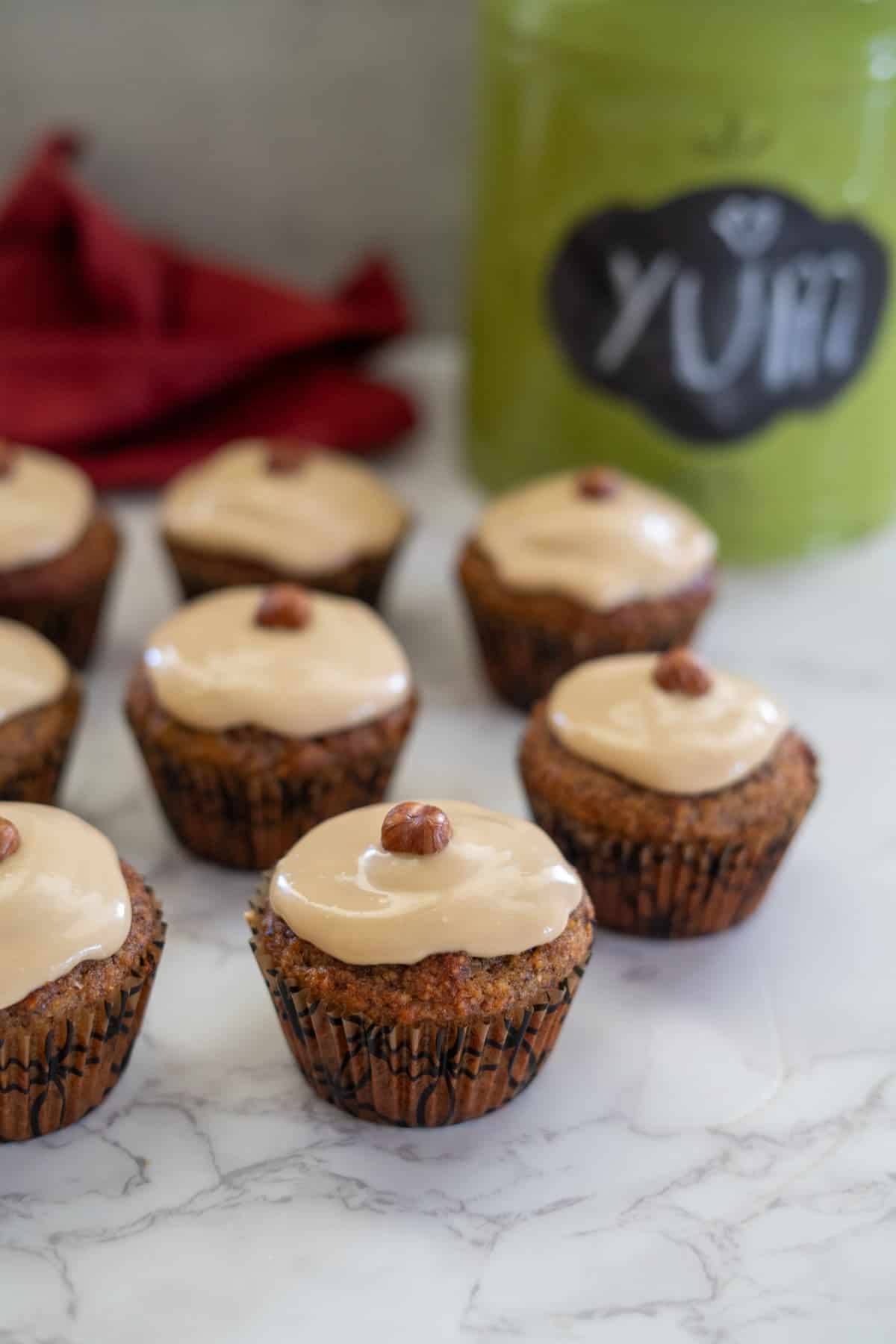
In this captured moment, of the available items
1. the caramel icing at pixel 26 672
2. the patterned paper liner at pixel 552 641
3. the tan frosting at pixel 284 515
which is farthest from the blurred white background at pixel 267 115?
the caramel icing at pixel 26 672

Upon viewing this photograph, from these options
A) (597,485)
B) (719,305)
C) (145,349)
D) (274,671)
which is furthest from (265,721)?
(145,349)

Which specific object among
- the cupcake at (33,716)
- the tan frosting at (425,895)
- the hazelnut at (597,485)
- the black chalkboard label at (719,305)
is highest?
the black chalkboard label at (719,305)

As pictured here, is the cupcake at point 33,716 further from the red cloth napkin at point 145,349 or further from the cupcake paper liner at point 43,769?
the red cloth napkin at point 145,349

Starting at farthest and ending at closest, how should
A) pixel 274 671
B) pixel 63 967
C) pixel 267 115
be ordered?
pixel 267 115 → pixel 274 671 → pixel 63 967

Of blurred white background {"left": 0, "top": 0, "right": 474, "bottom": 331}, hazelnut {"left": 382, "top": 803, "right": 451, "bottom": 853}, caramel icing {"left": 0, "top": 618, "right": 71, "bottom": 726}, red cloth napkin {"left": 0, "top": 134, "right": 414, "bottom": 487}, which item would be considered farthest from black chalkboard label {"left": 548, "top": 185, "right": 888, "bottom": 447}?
hazelnut {"left": 382, "top": 803, "right": 451, "bottom": 853}

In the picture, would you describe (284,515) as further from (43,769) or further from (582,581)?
(43,769)

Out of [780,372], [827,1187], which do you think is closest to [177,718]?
[827,1187]

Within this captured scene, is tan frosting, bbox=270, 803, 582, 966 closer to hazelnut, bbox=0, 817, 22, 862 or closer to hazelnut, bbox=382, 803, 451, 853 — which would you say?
hazelnut, bbox=382, 803, 451, 853
